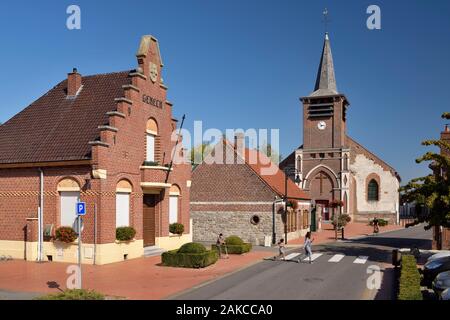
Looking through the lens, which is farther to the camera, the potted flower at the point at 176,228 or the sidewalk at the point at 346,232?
the sidewalk at the point at 346,232

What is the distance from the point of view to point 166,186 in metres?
26.3

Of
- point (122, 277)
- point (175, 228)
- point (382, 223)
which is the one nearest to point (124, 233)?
point (122, 277)

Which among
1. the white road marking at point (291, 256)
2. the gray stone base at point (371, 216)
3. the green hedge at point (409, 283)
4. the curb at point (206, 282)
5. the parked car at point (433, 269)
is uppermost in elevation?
the green hedge at point (409, 283)

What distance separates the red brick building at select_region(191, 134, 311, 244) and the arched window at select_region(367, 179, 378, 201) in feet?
80.9

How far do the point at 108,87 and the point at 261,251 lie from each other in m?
13.9

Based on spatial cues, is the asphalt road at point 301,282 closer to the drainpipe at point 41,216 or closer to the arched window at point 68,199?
the arched window at point 68,199

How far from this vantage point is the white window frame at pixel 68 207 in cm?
2303

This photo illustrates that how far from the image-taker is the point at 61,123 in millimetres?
25625

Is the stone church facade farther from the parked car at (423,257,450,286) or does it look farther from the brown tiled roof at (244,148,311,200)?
Answer: the parked car at (423,257,450,286)

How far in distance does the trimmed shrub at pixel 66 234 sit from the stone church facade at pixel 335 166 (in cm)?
3967

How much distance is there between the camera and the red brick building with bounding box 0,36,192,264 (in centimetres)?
2264

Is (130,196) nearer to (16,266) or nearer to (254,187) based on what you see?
(16,266)

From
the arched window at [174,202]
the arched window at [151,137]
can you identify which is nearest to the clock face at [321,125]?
the arched window at [174,202]
